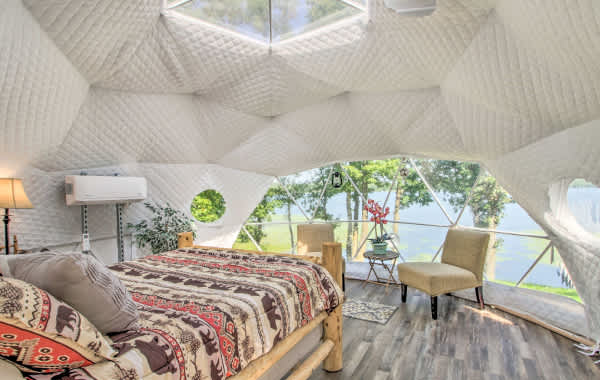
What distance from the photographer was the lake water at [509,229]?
3.72 meters

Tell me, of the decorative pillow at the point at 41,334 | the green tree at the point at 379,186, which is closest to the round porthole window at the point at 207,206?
the green tree at the point at 379,186

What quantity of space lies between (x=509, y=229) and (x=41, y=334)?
538cm

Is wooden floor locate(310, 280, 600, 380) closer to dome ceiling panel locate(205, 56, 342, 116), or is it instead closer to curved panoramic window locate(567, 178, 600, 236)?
curved panoramic window locate(567, 178, 600, 236)

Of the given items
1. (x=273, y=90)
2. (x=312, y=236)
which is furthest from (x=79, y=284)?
(x=312, y=236)

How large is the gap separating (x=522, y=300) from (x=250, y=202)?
16.1 ft

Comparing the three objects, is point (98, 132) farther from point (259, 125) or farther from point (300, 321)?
point (300, 321)

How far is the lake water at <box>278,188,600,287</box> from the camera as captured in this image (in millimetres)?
3717

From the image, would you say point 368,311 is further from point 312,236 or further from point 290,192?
point 290,192

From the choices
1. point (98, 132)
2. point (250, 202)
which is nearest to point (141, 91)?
point (98, 132)

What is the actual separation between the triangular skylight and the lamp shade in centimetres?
238

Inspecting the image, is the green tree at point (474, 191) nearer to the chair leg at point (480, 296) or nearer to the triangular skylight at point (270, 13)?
the chair leg at point (480, 296)

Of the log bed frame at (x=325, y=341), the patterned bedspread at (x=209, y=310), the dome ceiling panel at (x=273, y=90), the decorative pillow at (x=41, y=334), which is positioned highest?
the dome ceiling panel at (x=273, y=90)

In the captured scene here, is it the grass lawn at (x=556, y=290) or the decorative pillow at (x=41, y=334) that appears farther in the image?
the grass lawn at (x=556, y=290)

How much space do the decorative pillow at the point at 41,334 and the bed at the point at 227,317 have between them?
0.05 meters
